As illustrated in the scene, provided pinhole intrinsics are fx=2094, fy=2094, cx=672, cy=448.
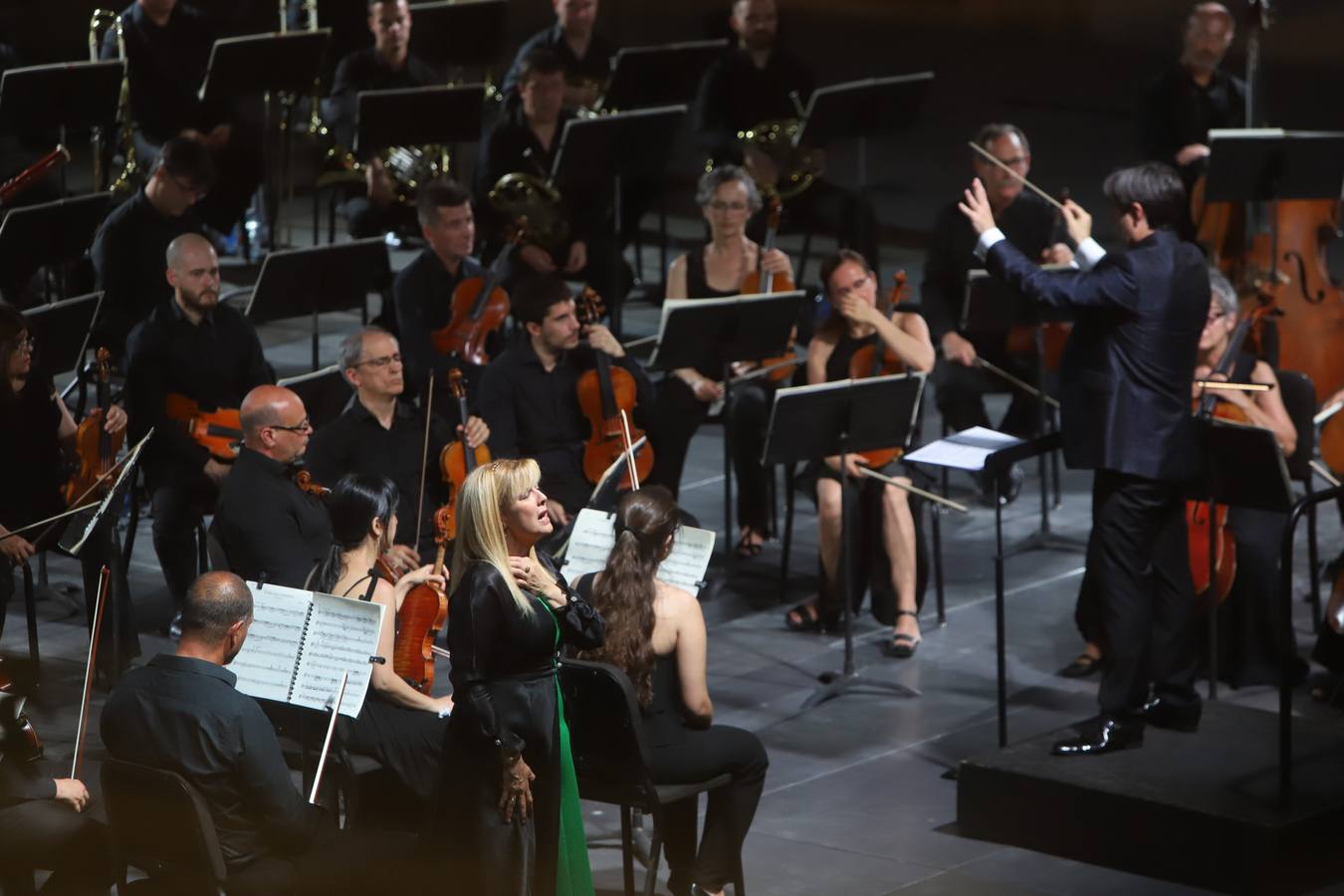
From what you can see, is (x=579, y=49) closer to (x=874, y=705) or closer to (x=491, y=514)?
(x=874, y=705)

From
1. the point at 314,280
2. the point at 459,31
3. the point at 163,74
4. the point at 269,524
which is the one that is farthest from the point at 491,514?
the point at 459,31

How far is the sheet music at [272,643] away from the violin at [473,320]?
2.86 meters

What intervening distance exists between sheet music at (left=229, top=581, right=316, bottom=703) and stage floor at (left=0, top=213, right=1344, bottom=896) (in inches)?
34.4

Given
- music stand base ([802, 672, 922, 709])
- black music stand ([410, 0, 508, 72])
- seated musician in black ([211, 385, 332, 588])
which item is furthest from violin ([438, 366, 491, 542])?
black music stand ([410, 0, 508, 72])

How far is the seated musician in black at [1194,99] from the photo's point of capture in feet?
30.5

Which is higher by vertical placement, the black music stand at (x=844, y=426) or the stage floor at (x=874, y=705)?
the black music stand at (x=844, y=426)

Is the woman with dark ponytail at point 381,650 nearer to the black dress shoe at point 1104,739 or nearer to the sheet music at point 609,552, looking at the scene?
the sheet music at point 609,552

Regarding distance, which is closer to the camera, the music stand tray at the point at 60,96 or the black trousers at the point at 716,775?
the black trousers at the point at 716,775

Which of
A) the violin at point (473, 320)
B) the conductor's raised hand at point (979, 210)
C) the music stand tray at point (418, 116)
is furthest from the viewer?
the music stand tray at point (418, 116)

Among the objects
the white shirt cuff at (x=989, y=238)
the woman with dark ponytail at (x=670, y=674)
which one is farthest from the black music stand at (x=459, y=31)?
the woman with dark ponytail at (x=670, y=674)

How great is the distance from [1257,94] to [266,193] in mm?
4899

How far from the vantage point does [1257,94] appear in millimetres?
9367

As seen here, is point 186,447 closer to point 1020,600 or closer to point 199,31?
point 1020,600

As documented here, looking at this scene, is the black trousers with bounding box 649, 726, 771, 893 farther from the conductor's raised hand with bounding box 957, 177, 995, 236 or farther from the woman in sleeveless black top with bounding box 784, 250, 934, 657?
the woman in sleeveless black top with bounding box 784, 250, 934, 657
